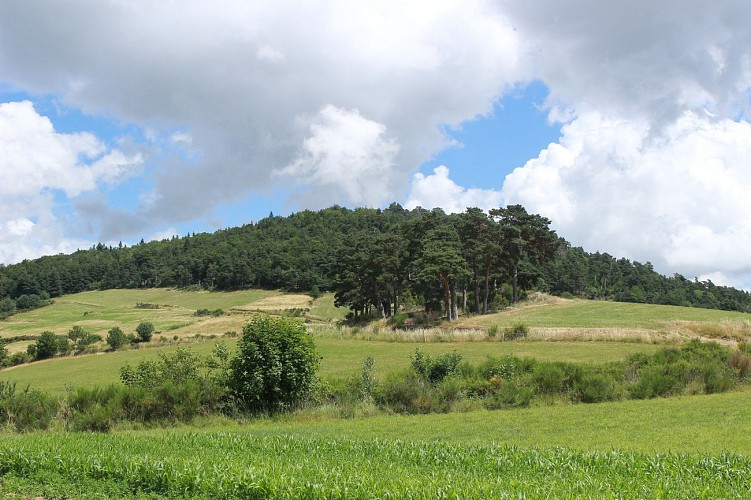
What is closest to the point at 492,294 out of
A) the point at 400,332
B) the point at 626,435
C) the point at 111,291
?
the point at 400,332

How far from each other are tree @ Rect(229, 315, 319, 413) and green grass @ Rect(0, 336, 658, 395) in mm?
10220

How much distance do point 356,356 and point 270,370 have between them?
2447 centimetres

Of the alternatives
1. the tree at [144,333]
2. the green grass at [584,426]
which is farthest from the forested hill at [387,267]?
the green grass at [584,426]

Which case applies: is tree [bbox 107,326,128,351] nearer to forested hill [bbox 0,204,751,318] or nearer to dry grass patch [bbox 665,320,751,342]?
forested hill [bbox 0,204,751,318]

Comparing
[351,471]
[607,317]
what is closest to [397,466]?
[351,471]

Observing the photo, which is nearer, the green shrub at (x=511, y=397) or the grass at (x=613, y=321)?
the green shrub at (x=511, y=397)

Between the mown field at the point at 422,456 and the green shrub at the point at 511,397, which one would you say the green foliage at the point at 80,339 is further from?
the green shrub at the point at 511,397

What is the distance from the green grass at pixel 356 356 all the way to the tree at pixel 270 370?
1022cm

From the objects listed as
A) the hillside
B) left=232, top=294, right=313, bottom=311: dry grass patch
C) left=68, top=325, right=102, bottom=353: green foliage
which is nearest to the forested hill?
left=232, top=294, right=313, bottom=311: dry grass patch

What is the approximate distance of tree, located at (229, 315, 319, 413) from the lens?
21.2m

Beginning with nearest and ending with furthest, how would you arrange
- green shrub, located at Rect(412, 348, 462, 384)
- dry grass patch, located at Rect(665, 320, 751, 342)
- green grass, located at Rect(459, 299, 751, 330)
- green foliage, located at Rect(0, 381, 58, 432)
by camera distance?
green foliage, located at Rect(0, 381, 58, 432) → green shrub, located at Rect(412, 348, 462, 384) → dry grass patch, located at Rect(665, 320, 751, 342) → green grass, located at Rect(459, 299, 751, 330)

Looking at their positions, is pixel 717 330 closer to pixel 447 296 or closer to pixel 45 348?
pixel 447 296

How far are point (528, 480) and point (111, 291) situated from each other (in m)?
168

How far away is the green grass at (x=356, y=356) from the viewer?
122 ft
